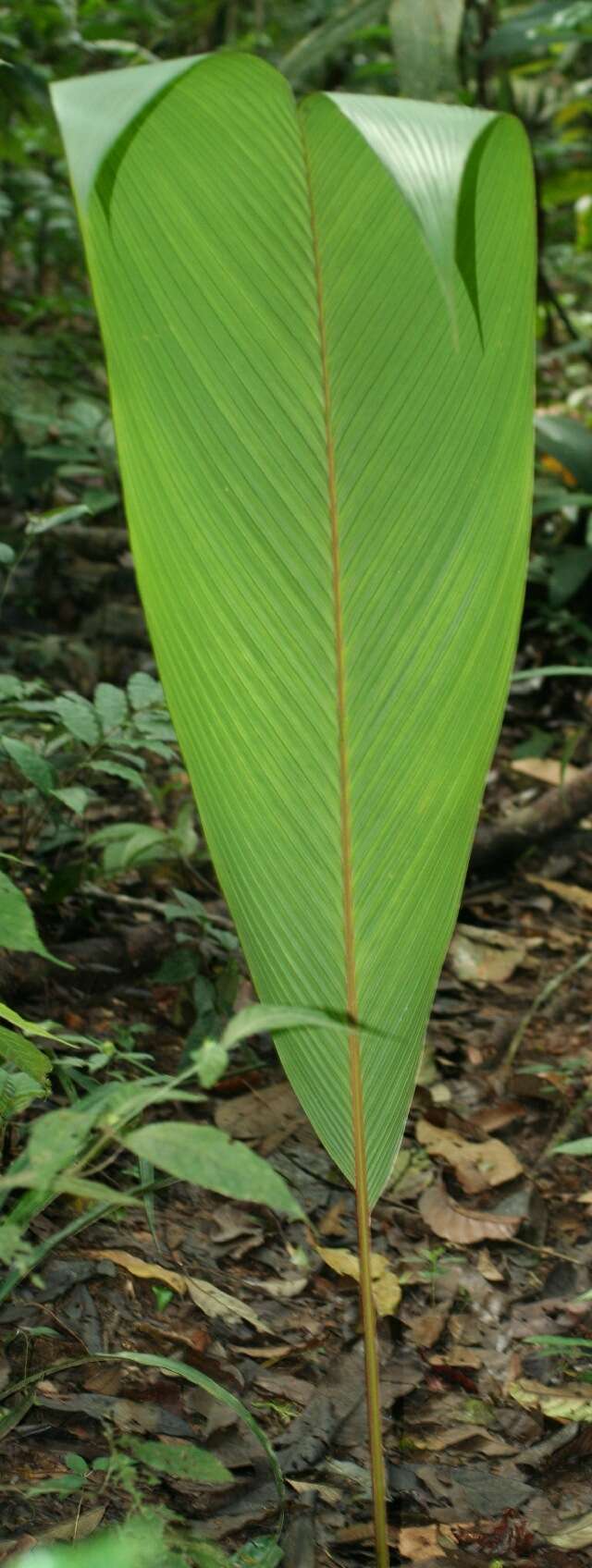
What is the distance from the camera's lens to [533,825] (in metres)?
1.77

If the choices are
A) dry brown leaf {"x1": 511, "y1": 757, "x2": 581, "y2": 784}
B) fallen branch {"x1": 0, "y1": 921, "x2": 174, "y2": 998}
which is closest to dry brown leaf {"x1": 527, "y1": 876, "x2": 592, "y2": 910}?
dry brown leaf {"x1": 511, "y1": 757, "x2": 581, "y2": 784}

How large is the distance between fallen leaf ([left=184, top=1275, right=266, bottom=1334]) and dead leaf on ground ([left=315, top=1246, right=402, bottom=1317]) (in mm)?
99

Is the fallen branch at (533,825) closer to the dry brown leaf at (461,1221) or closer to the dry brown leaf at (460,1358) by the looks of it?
the dry brown leaf at (461,1221)

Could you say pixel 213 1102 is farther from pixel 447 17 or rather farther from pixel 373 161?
pixel 447 17

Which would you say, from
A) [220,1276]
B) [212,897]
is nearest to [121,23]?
[212,897]

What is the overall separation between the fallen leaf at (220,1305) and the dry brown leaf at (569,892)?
859 mm

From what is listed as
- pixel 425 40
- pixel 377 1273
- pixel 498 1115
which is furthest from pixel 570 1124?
pixel 425 40

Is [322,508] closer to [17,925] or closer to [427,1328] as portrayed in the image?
[17,925]

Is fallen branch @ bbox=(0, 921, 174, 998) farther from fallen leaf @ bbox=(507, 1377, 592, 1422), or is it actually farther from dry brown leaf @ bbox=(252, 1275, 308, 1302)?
fallen leaf @ bbox=(507, 1377, 592, 1422)

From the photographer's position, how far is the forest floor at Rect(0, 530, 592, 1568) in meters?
0.77

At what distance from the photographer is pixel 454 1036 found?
1.43m

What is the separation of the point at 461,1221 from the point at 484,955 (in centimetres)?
48

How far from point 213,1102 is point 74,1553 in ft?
2.91

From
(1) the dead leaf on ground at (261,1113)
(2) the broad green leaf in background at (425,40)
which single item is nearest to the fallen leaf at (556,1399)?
(1) the dead leaf on ground at (261,1113)
